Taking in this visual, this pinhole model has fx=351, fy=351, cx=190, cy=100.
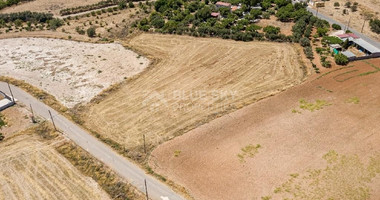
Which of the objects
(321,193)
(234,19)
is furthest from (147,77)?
(321,193)

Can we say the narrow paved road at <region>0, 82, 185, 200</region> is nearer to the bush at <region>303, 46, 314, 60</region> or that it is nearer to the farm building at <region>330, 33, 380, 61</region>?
the bush at <region>303, 46, 314, 60</region>

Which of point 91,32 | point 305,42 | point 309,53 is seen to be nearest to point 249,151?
point 309,53

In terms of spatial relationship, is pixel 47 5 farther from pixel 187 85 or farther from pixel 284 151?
pixel 284 151

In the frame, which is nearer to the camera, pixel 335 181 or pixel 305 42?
pixel 335 181

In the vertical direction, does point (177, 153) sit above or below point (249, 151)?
above

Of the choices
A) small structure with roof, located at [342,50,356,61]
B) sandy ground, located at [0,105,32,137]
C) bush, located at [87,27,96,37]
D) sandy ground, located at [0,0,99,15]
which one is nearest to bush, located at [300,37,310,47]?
small structure with roof, located at [342,50,356,61]

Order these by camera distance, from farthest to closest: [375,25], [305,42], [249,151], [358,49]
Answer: [375,25] < [305,42] < [358,49] < [249,151]

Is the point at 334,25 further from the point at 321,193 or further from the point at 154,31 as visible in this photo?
the point at 321,193

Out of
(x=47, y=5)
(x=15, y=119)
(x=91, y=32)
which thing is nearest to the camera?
(x=15, y=119)
